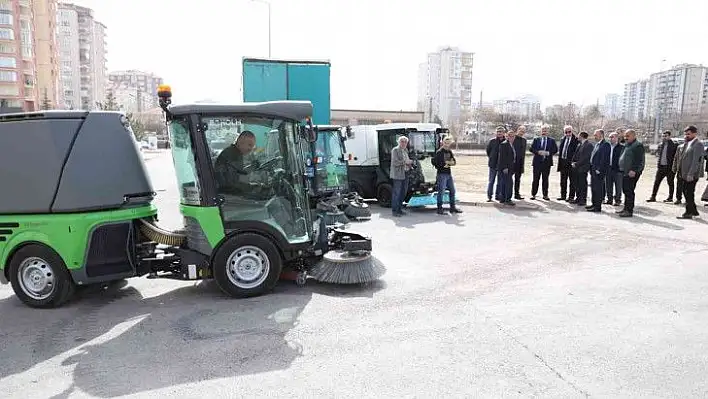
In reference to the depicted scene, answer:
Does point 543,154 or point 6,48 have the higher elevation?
point 6,48

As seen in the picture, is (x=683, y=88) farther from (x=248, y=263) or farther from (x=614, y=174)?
(x=248, y=263)

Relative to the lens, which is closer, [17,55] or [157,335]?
[157,335]

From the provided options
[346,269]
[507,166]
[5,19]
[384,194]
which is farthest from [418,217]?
[5,19]

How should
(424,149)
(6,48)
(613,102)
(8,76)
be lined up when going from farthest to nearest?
(613,102)
(8,76)
(6,48)
(424,149)

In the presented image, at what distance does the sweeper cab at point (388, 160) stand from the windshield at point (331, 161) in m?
1.05

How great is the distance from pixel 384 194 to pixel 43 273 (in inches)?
352

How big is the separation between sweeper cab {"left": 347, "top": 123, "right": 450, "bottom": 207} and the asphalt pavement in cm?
534

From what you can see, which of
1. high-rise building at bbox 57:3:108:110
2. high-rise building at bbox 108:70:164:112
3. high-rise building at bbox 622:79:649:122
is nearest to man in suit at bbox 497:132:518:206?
high-rise building at bbox 57:3:108:110

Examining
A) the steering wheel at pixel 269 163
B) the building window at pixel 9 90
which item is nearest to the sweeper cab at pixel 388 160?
the steering wheel at pixel 269 163

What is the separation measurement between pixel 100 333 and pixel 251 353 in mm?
1631

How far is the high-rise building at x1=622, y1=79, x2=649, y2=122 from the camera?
341 feet

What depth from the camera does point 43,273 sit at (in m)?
5.54

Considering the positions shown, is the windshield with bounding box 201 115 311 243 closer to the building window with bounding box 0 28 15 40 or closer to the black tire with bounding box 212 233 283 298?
the black tire with bounding box 212 233 283 298

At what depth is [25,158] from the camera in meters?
5.39
